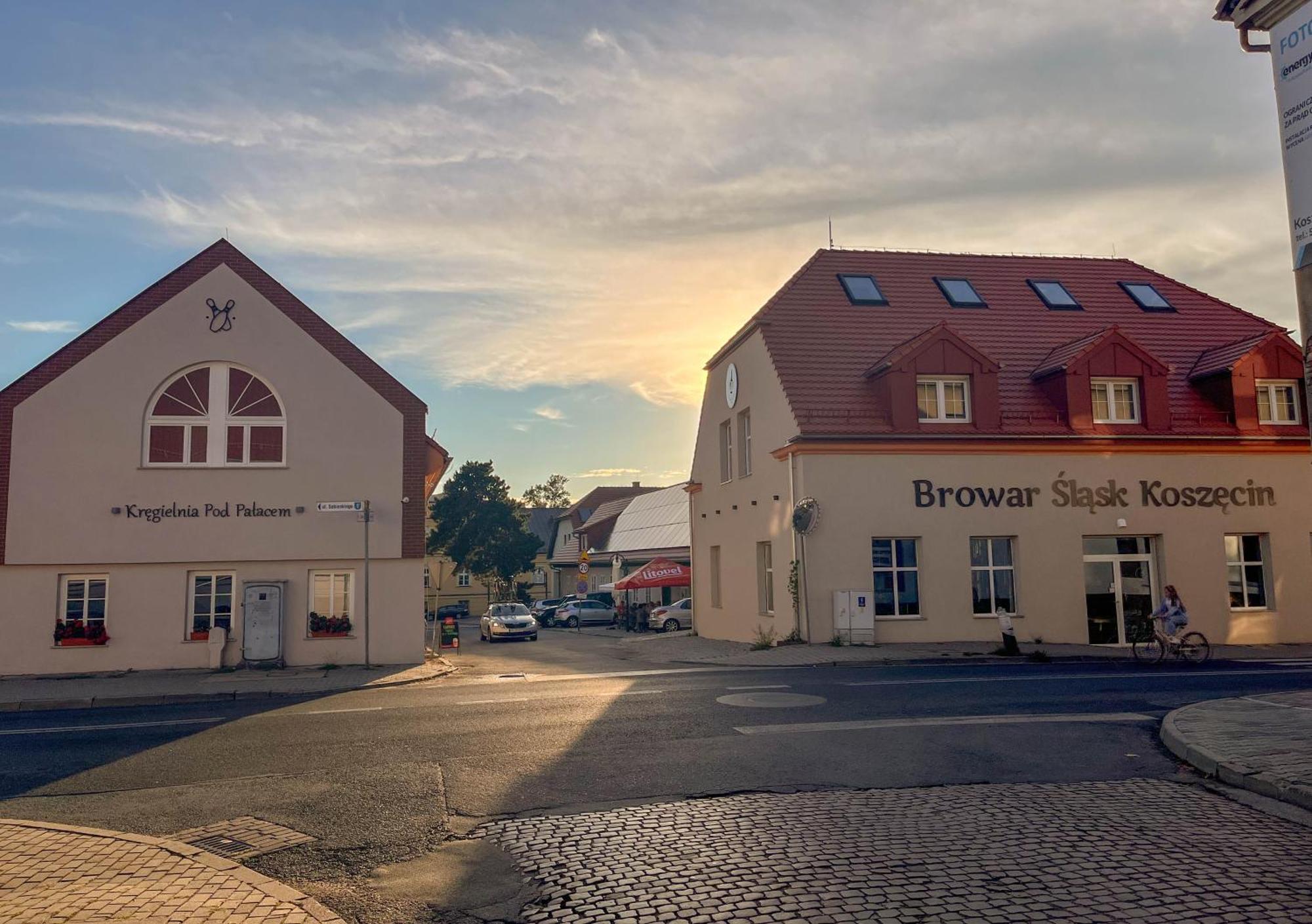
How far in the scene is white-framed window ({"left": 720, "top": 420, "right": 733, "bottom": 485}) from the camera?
29.7 metres

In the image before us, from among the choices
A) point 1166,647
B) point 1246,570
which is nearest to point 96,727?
point 1166,647

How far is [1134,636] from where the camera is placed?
1953 centimetres

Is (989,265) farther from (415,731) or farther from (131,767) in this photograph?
(131,767)

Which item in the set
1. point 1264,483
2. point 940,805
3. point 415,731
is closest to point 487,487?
point 1264,483

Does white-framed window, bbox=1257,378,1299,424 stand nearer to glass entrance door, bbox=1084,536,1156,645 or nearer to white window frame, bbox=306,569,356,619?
glass entrance door, bbox=1084,536,1156,645

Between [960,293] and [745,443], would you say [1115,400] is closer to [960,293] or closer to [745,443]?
[960,293]

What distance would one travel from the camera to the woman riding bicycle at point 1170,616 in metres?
19.3

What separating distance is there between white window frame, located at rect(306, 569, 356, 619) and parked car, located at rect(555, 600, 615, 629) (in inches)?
1034

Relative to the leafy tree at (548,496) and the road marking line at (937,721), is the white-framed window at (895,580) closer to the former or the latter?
the road marking line at (937,721)

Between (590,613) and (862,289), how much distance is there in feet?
82.3

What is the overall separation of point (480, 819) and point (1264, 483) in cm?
2502

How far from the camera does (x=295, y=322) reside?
2272 centimetres


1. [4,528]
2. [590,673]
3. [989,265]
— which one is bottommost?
[590,673]

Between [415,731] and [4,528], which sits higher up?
[4,528]
